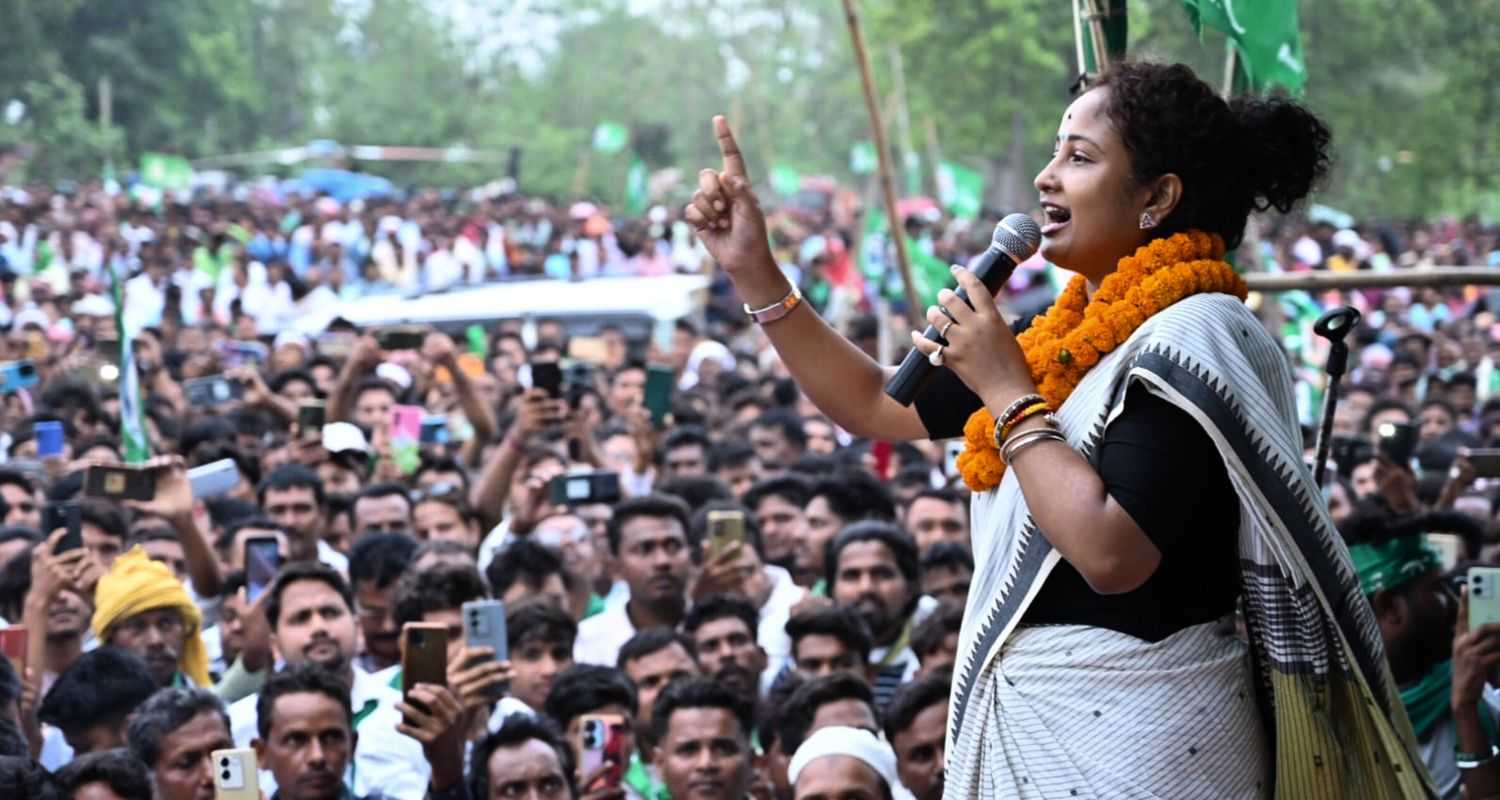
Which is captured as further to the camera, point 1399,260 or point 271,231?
point 271,231

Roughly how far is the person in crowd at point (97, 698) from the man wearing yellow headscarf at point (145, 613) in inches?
17.4

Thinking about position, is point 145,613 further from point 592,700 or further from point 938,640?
point 938,640

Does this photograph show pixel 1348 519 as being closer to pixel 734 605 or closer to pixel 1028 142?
pixel 734 605

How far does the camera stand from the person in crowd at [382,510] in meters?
7.71

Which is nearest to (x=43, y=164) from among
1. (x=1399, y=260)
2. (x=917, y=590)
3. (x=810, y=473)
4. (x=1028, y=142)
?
(x=1028, y=142)

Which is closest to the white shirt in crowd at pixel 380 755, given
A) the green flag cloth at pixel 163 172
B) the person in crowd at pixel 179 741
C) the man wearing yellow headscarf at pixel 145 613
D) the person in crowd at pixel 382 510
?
the person in crowd at pixel 179 741

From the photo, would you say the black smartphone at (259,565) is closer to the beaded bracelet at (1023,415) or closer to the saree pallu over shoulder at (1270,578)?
the saree pallu over shoulder at (1270,578)

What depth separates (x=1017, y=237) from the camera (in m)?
2.83

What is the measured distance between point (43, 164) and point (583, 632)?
30.4m

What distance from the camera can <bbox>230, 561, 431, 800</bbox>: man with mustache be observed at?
5469 mm

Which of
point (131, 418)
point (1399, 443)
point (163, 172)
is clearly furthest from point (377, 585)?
point (163, 172)

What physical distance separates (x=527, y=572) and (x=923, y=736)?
1874 mm

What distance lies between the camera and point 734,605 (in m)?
6.41

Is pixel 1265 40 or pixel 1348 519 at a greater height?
pixel 1265 40
